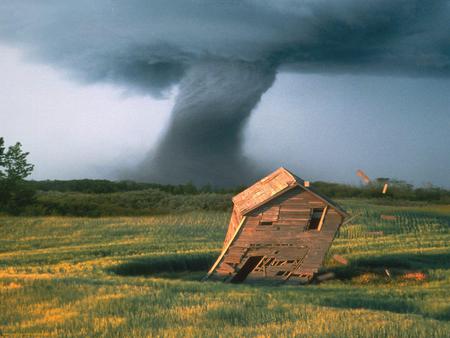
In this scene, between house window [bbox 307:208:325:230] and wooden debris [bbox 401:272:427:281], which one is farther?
wooden debris [bbox 401:272:427:281]

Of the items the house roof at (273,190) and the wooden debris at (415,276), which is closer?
the house roof at (273,190)

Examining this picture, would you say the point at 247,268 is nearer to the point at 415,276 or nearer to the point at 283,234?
the point at 283,234

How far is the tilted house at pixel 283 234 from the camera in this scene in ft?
109

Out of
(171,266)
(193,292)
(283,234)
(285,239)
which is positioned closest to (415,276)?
(285,239)

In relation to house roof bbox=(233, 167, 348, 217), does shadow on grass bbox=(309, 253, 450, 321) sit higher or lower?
lower

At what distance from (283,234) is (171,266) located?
8.64 m

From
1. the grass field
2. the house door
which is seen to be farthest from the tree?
the house door

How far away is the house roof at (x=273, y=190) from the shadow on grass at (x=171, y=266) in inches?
213

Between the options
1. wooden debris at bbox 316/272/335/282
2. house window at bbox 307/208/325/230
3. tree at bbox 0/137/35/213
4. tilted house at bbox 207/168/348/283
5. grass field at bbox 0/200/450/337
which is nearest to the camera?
grass field at bbox 0/200/450/337

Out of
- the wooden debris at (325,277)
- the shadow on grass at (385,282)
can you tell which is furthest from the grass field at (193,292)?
the wooden debris at (325,277)

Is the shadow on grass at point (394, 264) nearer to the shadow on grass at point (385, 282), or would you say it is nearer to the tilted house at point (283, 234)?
the shadow on grass at point (385, 282)

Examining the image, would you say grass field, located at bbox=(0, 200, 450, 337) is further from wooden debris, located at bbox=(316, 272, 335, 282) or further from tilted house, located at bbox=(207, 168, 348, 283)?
tilted house, located at bbox=(207, 168, 348, 283)

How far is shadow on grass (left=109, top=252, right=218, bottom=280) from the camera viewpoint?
117 feet

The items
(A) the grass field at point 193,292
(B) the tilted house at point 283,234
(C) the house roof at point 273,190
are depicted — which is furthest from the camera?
(B) the tilted house at point 283,234
